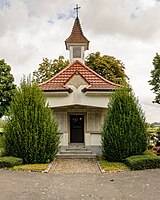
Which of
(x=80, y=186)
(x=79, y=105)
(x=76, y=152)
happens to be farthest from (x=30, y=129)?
(x=80, y=186)

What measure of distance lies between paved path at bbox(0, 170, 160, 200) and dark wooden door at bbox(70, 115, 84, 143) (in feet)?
26.2

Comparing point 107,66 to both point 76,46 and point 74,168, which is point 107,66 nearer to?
point 76,46

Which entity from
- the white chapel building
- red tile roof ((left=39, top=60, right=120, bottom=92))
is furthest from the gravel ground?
red tile roof ((left=39, top=60, right=120, bottom=92))

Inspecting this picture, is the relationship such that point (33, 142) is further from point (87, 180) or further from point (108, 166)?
point (87, 180)

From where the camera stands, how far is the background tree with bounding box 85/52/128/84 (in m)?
35.2

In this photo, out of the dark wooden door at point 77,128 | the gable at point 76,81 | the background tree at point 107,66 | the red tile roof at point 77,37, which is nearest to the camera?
the gable at point 76,81

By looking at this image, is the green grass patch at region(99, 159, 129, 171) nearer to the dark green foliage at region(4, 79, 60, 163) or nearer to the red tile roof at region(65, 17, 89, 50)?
the dark green foliage at region(4, 79, 60, 163)

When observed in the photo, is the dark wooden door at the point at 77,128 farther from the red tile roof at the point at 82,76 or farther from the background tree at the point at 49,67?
the background tree at the point at 49,67

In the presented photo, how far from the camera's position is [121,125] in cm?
1526

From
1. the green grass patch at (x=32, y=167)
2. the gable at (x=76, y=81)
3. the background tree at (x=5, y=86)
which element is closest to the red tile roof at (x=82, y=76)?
the gable at (x=76, y=81)

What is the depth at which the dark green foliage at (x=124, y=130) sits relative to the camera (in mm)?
15164

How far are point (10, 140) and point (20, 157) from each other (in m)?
1.06

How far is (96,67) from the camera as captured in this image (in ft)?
117

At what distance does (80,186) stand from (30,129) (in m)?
6.07
